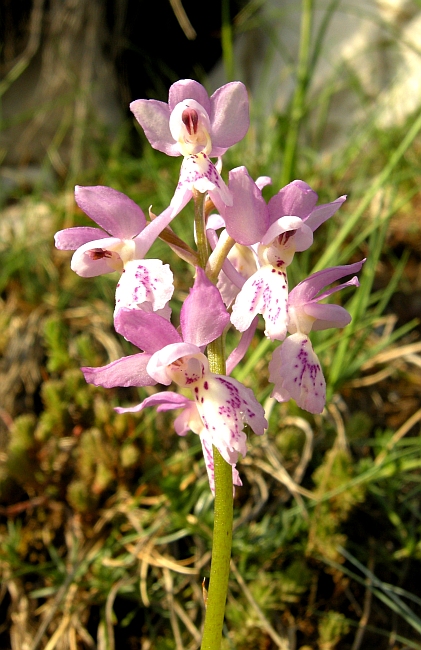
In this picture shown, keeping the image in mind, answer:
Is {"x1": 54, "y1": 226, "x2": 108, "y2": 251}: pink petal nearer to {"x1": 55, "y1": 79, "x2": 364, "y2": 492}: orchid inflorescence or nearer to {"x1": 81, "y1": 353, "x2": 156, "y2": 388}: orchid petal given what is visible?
{"x1": 55, "y1": 79, "x2": 364, "y2": 492}: orchid inflorescence

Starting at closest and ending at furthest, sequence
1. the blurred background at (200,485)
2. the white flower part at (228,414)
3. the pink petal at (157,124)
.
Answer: the white flower part at (228,414) < the pink petal at (157,124) < the blurred background at (200,485)

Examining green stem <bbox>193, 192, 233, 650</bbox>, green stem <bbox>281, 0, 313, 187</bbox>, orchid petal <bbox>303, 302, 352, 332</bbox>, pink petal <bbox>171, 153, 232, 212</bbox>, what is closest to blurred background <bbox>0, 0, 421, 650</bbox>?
green stem <bbox>281, 0, 313, 187</bbox>

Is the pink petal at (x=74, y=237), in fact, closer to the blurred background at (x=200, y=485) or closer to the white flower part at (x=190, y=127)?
the white flower part at (x=190, y=127)

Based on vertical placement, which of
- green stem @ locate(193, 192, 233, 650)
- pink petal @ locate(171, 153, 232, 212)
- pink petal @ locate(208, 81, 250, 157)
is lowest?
green stem @ locate(193, 192, 233, 650)

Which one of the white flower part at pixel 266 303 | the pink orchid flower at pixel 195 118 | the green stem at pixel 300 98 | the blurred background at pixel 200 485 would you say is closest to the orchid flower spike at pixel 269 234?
the white flower part at pixel 266 303

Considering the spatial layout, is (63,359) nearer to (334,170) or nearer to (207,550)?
(207,550)
